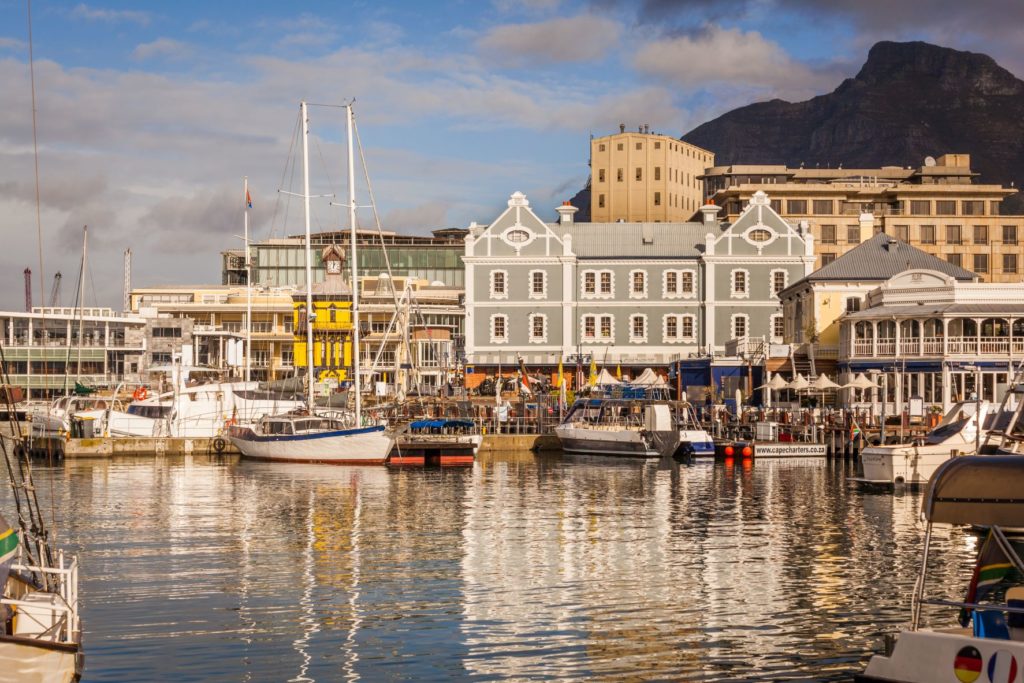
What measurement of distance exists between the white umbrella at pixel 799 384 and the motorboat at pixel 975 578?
2188 inches

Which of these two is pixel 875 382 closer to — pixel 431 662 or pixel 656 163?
pixel 431 662

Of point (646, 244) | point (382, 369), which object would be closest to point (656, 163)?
point (382, 369)

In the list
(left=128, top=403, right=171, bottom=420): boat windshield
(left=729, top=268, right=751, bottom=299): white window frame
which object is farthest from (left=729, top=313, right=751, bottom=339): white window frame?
(left=128, top=403, right=171, bottom=420): boat windshield

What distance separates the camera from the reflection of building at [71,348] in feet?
396

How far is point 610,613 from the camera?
25.3 metres

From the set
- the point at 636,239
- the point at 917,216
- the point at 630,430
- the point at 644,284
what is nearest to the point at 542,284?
the point at 644,284

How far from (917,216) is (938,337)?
60473 millimetres

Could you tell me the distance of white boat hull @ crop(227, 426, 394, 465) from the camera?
62406mm

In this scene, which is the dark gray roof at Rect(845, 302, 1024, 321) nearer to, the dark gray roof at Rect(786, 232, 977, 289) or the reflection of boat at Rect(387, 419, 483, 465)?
the dark gray roof at Rect(786, 232, 977, 289)

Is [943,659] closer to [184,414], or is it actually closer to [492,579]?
[492,579]

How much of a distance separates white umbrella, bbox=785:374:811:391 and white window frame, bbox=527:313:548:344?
87.3 ft

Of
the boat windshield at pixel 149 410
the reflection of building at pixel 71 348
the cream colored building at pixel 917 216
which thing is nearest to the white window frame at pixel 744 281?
the cream colored building at pixel 917 216

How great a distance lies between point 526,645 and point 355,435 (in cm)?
4065

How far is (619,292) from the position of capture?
9725 centimetres
